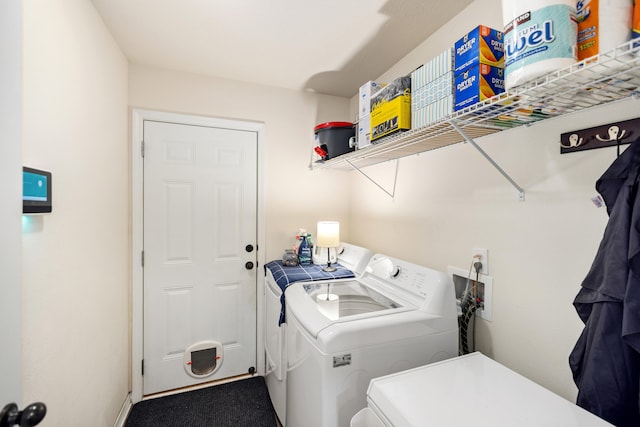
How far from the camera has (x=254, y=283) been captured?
2.52 meters

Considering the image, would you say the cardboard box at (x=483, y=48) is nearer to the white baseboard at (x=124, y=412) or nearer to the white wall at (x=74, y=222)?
the white wall at (x=74, y=222)

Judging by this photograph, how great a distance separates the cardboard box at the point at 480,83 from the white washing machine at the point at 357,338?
82cm

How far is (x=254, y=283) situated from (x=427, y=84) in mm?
2016

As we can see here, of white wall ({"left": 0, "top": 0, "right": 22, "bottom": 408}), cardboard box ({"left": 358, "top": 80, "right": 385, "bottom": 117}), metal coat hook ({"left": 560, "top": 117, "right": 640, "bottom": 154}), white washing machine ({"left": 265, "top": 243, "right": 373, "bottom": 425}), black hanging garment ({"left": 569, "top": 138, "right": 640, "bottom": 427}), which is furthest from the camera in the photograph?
white washing machine ({"left": 265, "top": 243, "right": 373, "bottom": 425})

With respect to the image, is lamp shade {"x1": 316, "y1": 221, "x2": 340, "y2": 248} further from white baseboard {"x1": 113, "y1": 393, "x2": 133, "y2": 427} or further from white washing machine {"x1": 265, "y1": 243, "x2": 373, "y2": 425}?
white baseboard {"x1": 113, "y1": 393, "x2": 133, "y2": 427}

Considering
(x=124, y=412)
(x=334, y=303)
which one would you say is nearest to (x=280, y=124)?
(x=334, y=303)

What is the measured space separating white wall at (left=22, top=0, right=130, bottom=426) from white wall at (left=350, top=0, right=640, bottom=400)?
1.87 metres

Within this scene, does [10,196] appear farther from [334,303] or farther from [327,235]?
[327,235]

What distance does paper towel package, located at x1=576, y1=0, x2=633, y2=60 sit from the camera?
68 cm

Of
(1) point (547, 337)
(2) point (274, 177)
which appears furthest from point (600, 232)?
(2) point (274, 177)

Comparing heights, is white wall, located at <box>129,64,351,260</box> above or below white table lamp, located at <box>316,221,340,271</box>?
above

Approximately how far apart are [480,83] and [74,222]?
6.01 feet

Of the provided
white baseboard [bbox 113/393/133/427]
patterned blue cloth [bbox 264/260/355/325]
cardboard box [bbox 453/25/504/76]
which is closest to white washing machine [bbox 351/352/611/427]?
patterned blue cloth [bbox 264/260/355/325]

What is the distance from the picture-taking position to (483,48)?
39.9 inches
